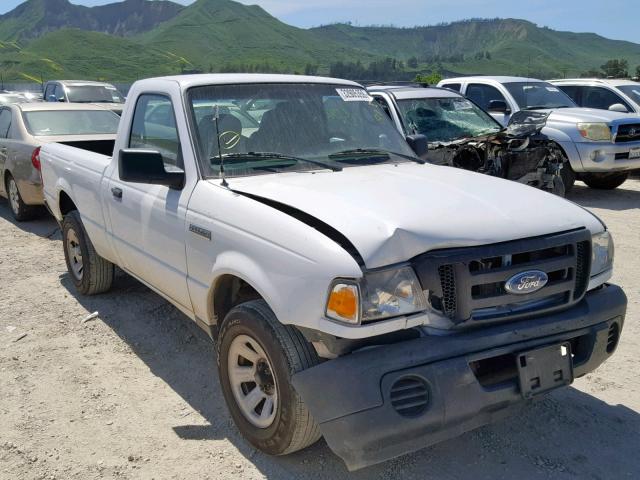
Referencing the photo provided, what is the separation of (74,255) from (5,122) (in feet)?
14.5

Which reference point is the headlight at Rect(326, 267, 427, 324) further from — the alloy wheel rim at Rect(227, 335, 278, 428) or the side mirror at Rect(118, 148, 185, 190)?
the side mirror at Rect(118, 148, 185, 190)

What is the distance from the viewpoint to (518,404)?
9.30 ft

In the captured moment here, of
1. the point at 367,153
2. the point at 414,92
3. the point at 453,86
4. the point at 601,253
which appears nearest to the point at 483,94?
the point at 453,86

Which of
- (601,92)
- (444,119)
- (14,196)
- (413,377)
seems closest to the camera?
(413,377)

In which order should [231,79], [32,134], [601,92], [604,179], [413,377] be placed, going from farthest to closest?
[601,92], [604,179], [32,134], [231,79], [413,377]

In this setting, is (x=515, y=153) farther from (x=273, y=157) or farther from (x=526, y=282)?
(x=526, y=282)

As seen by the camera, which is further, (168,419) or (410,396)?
(168,419)

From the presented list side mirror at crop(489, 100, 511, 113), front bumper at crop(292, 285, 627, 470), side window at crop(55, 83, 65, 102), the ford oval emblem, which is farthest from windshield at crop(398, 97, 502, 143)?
side window at crop(55, 83, 65, 102)

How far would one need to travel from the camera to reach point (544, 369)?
2.85 m

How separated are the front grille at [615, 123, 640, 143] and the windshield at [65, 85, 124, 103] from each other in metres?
12.8

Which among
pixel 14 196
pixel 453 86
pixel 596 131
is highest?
pixel 453 86

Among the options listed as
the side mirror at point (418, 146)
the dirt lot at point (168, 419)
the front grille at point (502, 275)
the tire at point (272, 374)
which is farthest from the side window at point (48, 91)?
the front grille at point (502, 275)

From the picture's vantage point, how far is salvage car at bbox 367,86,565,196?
8688 mm

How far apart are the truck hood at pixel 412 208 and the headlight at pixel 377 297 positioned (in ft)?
0.23
